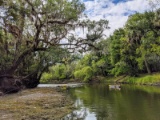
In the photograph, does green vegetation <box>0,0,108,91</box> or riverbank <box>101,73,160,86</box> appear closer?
green vegetation <box>0,0,108,91</box>

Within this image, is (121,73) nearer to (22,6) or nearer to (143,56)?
(143,56)

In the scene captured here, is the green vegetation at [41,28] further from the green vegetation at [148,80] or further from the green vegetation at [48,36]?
the green vegetation at [148,80]

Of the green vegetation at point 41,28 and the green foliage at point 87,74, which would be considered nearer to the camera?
the green vegetation at point 41,28

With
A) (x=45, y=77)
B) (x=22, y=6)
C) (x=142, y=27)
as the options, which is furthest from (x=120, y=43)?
(x=22, y=6)

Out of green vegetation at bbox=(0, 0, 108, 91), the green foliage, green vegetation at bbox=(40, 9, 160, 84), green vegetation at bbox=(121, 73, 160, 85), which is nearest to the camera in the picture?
green vegetation at bbox=(0, 0, 108, 91)

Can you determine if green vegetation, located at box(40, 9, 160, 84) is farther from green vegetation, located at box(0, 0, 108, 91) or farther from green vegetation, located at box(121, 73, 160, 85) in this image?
green vegetation, located at box(0, 0, 108, 91)

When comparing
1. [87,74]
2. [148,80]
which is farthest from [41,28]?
[87,74]

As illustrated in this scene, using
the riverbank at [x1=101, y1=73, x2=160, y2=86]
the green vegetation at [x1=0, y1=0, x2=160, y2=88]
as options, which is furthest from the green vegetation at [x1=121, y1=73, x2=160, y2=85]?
the green vegetation at [x1=0, y1=0, x2=160, y2=88]

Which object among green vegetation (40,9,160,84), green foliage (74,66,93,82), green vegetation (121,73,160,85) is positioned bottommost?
green vegetation (121,73,160,85)

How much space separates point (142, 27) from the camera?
63000mm

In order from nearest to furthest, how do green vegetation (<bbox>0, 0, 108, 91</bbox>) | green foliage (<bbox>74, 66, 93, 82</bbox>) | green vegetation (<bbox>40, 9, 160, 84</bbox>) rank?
green vegetation (<bbox>0, 0, 108, 91</bbox>) < green vegetation (<bbox>40, 9, 160, 84</bbox>) < green foliage (<bbox>74, 66, 93, 82</bbox>)

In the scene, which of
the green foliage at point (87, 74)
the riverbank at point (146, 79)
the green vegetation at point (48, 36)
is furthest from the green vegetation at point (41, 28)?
the green foliage at point (87, 74)

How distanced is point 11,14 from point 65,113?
42.9ft

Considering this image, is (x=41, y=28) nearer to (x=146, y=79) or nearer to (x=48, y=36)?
(x=48, y=36)
